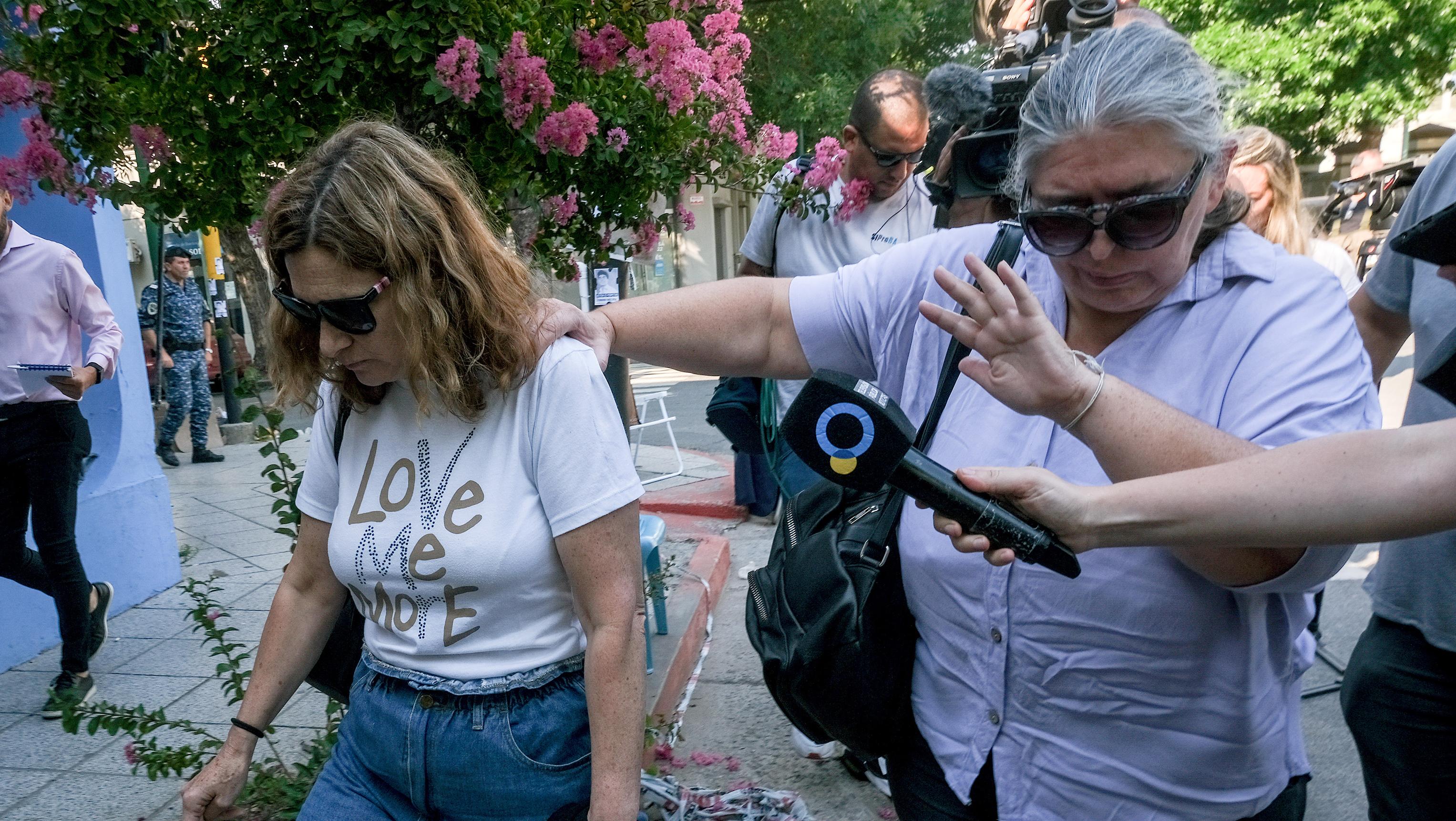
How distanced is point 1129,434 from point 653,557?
2.82 metres

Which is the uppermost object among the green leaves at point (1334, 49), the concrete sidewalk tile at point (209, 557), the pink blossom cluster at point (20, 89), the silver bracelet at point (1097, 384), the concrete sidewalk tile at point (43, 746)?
the green leaves at point (1334, 49)

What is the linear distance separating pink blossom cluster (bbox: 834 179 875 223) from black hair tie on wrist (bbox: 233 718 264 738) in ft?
8.58

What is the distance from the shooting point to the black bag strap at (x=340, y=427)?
6.71ft

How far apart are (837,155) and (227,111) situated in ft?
6.71

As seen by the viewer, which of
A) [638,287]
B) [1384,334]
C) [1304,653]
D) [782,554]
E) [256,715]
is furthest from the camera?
[638,287]

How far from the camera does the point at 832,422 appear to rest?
1.45m

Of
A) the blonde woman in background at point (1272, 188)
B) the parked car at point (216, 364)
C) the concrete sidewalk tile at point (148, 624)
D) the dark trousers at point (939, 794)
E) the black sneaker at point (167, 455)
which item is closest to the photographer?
the dark trousers at point (939, 794)

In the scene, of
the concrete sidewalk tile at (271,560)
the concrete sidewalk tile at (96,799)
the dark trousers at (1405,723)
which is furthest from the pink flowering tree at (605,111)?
the concrete sidewalk tile at (271,560)

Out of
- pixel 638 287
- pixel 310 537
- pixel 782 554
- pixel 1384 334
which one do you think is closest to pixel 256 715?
pixel 310 537

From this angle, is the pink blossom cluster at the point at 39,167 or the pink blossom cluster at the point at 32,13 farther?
the pink blossom cluster at the point at 39,167

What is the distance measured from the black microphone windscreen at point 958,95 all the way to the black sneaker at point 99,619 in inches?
144

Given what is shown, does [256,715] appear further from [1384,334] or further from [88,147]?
[1384,334]

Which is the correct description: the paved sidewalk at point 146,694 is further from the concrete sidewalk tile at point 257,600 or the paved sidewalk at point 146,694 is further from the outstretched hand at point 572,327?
the outstretched hand at point 572,327

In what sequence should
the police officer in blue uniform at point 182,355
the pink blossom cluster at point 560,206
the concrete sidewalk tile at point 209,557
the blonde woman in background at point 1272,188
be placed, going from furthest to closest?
the police officer in blue uniform at point 182,355 → the concrete sidewalk tile at point 209,557 → the blonde woman in background at point 1272,188 → the pink blossom cluster at point 560,206
